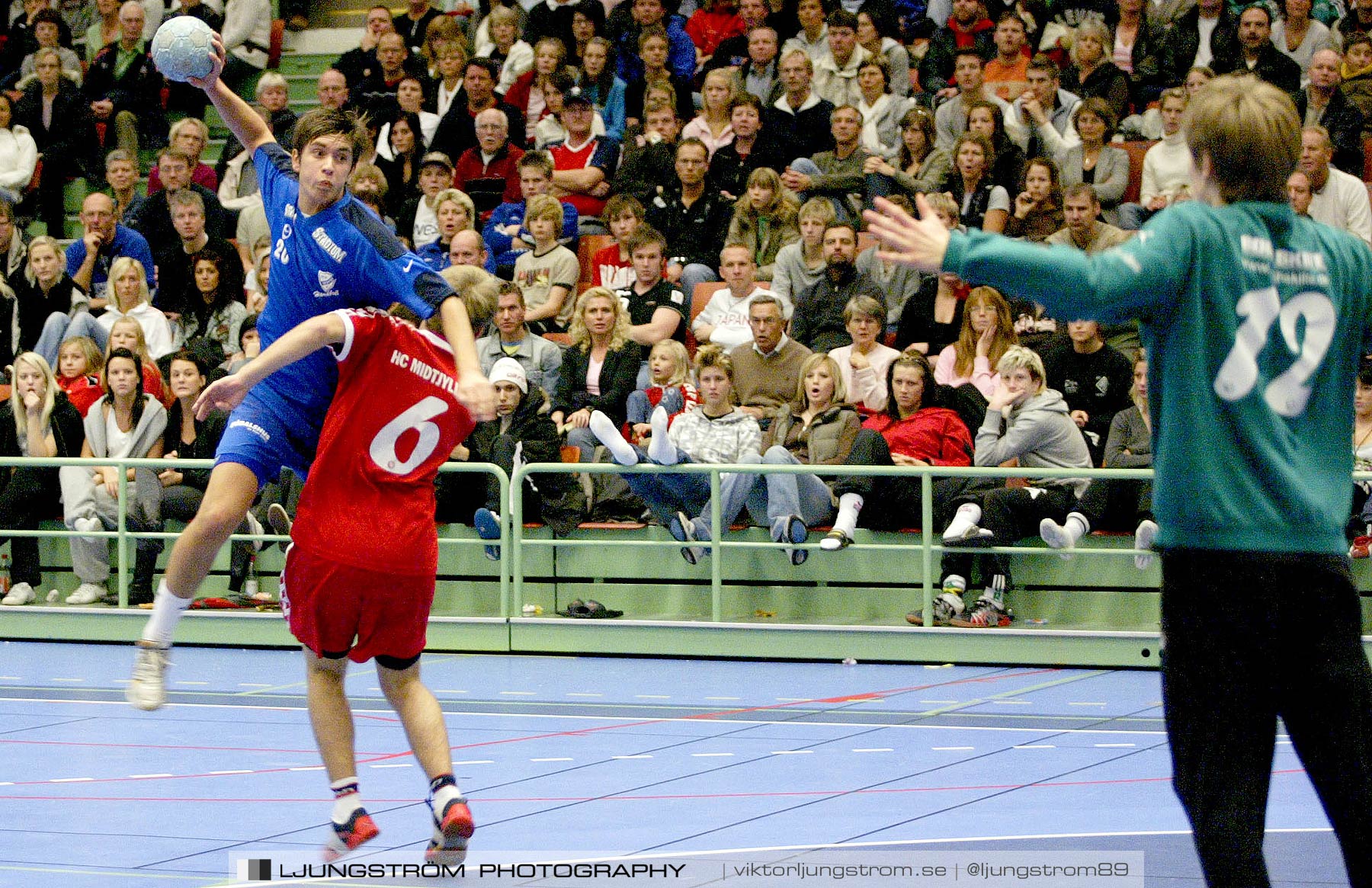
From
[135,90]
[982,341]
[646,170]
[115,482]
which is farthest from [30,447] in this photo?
[982,341]

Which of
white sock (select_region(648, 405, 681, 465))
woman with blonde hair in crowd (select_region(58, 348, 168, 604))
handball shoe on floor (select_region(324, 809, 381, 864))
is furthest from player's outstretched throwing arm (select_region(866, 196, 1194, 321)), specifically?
woman with blonde hair in crowd (select_region(58, 348, 168, 604))

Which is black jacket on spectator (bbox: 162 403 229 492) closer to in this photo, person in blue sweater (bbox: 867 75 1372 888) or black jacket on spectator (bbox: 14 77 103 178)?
black jacket on spectator (bbox: 14 77 103 178)

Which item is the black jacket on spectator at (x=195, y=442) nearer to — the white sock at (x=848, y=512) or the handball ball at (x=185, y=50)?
the white sock at (x=848, y=512)

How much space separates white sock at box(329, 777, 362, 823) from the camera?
17.6 feet

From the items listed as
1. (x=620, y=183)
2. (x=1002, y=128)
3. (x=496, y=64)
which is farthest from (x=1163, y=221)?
(x=496, y=64)

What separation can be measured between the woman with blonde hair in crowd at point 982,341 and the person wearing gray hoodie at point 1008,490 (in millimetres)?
632

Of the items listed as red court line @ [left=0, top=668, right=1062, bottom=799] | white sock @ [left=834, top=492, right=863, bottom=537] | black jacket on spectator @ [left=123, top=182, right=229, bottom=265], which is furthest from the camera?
black jacket on spectator @ [left=123, top=182, right=229, bottom=265]

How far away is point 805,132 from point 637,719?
6501 mm

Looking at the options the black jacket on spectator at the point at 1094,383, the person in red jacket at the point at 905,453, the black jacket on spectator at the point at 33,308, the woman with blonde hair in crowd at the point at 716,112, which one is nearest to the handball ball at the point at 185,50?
the person in red jacket at the point at 905,453

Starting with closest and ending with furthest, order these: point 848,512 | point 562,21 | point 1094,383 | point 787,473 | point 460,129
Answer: point 848,512
point 787,473
point 1094,383
point 460,129
point 562,21

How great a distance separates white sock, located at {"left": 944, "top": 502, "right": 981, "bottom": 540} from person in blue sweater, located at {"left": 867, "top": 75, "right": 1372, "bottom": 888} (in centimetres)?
673

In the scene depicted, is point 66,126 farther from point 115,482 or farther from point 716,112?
point 716,112

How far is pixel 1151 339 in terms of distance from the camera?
3523 millimetres

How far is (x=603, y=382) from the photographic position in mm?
11938
